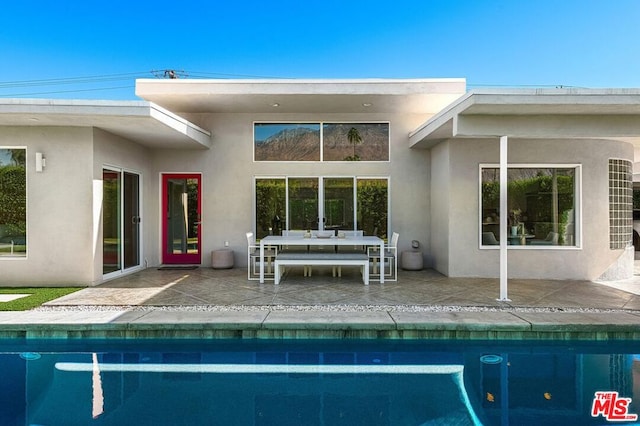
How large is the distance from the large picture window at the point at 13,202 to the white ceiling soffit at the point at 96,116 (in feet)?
2.15

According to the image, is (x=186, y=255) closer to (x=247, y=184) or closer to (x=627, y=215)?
(x=247, y=184)

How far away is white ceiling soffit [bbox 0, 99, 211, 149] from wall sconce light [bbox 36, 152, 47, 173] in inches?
21.7

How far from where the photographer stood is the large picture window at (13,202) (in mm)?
7074

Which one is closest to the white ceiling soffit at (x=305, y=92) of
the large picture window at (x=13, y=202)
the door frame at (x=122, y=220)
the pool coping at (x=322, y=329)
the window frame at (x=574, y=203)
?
the door frame at (x=122, y=220)

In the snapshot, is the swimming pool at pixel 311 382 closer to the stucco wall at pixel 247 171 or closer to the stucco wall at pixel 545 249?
the stucco wall at pixel 545 249

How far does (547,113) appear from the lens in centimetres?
584

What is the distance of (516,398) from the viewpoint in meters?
3.52

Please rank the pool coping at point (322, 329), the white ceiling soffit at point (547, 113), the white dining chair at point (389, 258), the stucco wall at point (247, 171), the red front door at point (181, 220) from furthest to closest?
Result: 1. the red front door at point (181, 220)
2. the stucco wall at point (247, 171)
3. the white dining chair at point (389, 258)
4. the white ceiling soffit at point (547, 113)
5. the pool coping at point (322, 329)

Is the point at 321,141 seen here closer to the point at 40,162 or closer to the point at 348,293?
the point at 348,293

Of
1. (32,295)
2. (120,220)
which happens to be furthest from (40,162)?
(32,295)

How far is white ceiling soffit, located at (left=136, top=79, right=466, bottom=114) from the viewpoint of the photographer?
25.8ft

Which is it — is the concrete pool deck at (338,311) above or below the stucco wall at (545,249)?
below

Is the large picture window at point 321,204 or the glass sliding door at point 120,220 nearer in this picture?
the glass sliding door at point 120,220

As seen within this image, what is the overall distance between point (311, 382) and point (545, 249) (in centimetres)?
639
